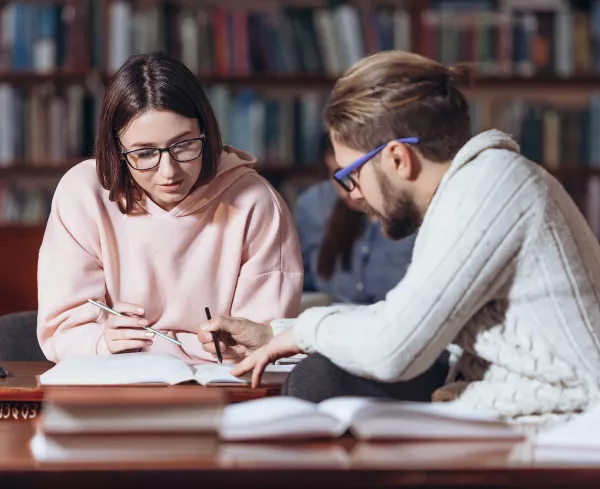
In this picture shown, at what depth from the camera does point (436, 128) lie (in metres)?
1.54

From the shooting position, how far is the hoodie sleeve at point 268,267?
6.55 ft

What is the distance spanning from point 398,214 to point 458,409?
43 cm

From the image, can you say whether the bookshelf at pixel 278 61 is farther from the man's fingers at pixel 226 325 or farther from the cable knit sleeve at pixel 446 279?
the cable knit sleeve at pixel 446 279

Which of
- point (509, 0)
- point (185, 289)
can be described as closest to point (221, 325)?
point (185, 289)

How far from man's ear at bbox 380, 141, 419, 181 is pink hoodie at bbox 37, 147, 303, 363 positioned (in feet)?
1.71

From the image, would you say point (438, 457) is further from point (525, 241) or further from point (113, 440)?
point (525, 241)

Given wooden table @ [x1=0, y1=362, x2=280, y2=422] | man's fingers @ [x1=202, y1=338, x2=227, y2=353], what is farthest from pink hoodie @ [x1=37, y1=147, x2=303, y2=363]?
wooden table @ [x1=0, y1=362, x2=280, y2=422]

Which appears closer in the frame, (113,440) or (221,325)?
(113,440)

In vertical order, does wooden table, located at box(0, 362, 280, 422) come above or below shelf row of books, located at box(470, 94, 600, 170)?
below

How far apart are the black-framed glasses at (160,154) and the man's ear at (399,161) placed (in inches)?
18.1

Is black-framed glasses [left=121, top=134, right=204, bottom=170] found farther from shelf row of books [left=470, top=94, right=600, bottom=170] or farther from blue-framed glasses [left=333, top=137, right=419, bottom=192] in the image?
shelf row of books [left=470, top=94, right=600, bottom=170]

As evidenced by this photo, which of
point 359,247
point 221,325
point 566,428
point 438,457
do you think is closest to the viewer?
point 438,457

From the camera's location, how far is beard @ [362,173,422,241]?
1.56 meters

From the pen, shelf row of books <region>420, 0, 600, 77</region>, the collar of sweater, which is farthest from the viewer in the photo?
shelf row of books <region>420, 0, 600, 77</region>
